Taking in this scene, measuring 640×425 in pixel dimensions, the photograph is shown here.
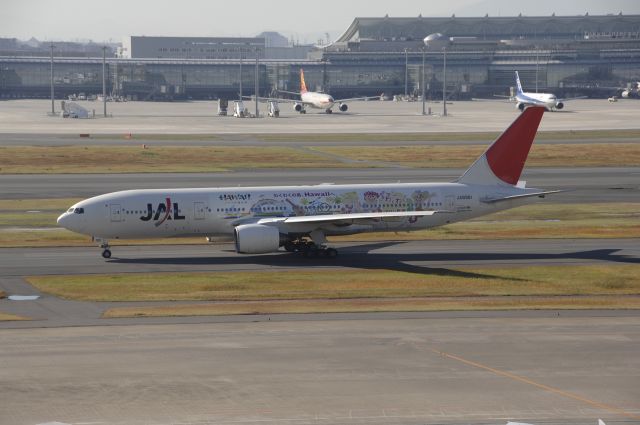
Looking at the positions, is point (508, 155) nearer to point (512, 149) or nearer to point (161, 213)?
point (512, 149)

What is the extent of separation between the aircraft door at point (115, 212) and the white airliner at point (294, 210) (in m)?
0.04

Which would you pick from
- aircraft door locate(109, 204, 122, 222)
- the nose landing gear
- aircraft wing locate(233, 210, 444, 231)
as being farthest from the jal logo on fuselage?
aircraft wing locate(233, 210, 444, 231)

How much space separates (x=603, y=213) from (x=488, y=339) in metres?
41.3

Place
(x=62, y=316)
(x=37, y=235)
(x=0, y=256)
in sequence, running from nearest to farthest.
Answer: (x=62, y=316) → (x=0, y=256) → (x=37, y=235)

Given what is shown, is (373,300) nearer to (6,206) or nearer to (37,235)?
(37,235)

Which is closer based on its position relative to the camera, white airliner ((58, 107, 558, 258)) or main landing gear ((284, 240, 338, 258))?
white airliner ((58, 107, 558, 258))

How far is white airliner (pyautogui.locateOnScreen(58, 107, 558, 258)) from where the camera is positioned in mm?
58656

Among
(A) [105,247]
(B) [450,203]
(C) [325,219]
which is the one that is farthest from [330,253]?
(A) [105,247]

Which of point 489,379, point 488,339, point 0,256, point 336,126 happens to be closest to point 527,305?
point 488,339

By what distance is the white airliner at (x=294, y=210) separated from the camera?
58.7 m

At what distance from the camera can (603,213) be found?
77625 mm

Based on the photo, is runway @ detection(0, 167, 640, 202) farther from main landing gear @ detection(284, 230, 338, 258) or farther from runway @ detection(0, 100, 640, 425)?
main landing gear @ detection(284, 230, 338, 258)

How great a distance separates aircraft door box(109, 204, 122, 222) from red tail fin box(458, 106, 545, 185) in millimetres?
21941

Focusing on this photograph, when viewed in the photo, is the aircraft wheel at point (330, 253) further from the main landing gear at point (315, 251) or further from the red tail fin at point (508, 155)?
the red tail fin at point (508, 155)
